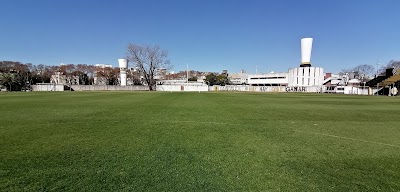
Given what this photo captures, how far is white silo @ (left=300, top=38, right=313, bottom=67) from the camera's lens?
114812mm

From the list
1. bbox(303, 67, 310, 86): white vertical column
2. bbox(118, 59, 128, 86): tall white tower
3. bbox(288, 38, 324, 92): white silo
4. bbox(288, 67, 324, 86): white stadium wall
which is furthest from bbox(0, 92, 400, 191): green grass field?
bbox(288, 67, 324, 86): white stadium wall

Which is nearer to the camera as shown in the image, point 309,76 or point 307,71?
point 307,71

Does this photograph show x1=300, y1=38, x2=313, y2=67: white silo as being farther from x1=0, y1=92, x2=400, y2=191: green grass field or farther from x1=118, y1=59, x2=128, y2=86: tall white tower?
x1=0, y1=92, x2=400, y2=191: green grass field

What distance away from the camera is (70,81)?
4390 inches

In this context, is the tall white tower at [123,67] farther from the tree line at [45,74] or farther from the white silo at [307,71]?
the white silo at [307,71]

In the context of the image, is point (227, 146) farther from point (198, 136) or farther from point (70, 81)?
point (70, 81)

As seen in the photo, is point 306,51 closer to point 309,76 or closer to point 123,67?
point 309,76

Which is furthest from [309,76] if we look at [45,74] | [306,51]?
[45,74]

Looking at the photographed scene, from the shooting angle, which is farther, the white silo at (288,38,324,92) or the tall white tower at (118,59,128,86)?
the white silo at (288,38,324,92)

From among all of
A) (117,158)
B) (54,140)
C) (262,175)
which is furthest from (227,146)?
(54,140)

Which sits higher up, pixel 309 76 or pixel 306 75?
pixel 306 75

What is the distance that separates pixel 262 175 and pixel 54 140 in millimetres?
6339

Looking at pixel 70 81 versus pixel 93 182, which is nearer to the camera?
pixel 93 182

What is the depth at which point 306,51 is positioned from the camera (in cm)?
11650
